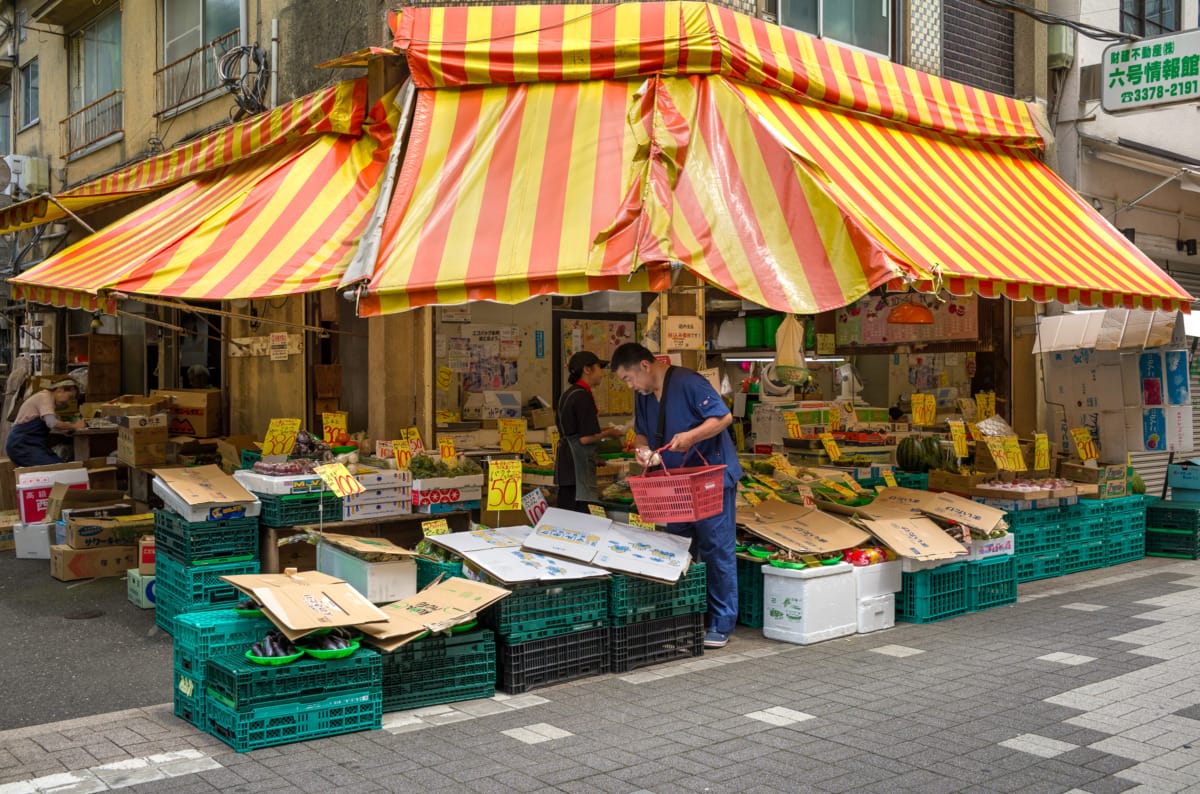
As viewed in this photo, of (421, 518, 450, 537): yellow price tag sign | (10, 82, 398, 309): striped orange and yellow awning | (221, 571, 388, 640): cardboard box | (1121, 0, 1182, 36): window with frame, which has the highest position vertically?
(1121, 0, 1182, 36): window with frame

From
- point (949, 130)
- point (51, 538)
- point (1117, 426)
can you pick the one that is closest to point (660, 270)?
point (949, 130)

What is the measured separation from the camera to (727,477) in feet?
24.3

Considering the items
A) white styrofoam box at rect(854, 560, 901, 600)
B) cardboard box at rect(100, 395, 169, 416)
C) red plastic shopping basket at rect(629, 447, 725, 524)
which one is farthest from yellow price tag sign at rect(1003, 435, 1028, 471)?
cardboard box at rect(100, 395, 169, 416)

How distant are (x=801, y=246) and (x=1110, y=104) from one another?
5.94 meters

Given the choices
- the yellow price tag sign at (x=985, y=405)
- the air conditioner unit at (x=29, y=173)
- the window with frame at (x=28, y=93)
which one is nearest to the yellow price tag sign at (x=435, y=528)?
the yellow price tag sign at (x=985, y=405)

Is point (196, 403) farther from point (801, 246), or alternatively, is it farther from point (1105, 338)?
point (1105, 338)

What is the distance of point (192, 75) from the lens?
43.5 ft

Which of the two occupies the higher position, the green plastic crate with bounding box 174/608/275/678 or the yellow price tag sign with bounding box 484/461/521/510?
the yellow price tag sign with bounding box 484/461/521/510

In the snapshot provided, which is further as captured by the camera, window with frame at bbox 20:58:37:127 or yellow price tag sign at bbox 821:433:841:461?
window with frame at bbox 20:58:37:127

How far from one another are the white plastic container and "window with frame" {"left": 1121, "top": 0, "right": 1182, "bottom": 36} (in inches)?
384

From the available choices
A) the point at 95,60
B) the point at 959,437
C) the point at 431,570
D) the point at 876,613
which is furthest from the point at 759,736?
the point at 95,60

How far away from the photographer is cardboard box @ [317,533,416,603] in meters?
6.77

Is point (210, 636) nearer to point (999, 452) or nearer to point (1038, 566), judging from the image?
point (999, 452)

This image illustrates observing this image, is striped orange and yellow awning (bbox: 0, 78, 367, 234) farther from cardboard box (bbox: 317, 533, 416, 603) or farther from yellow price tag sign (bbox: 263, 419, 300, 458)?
cardboard box (bbox: 317, 533, 416, 603)
